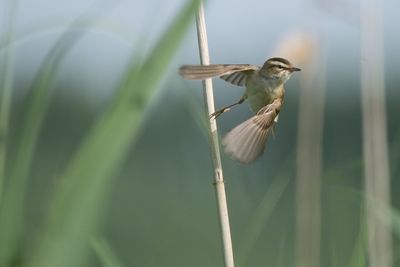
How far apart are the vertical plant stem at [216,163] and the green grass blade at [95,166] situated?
0.59m

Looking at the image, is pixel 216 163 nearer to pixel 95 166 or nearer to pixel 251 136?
pixel 251 136

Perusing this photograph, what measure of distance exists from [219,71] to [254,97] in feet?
1.43

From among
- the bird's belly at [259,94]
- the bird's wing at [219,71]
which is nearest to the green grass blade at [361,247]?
the bird's wing at [219,71]

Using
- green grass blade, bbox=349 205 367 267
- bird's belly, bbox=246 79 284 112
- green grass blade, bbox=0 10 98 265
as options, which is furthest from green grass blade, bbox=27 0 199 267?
bird's belly, bbox=246 79 284 112

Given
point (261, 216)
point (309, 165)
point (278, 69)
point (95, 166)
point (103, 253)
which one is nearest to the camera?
point (95, 166)

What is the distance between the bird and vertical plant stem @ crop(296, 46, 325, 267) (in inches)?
2.7

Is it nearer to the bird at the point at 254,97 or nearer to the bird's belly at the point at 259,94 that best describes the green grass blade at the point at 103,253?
the bird at the point at 254,97

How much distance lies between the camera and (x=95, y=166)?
0.73m

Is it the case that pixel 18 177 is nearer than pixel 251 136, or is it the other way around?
pixel 18 177

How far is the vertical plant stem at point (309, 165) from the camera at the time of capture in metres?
1.65

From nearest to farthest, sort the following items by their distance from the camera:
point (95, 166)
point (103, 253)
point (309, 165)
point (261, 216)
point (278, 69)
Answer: point (95, 166) < point (103, 253) < point (261, 216) < point (309, 165) < point (278, 69)

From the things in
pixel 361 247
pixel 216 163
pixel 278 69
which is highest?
pixel 278 69

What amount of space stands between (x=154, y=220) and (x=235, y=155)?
181 cm

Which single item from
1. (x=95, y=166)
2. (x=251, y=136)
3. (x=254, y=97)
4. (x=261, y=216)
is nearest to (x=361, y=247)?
(x=261, y=216)
